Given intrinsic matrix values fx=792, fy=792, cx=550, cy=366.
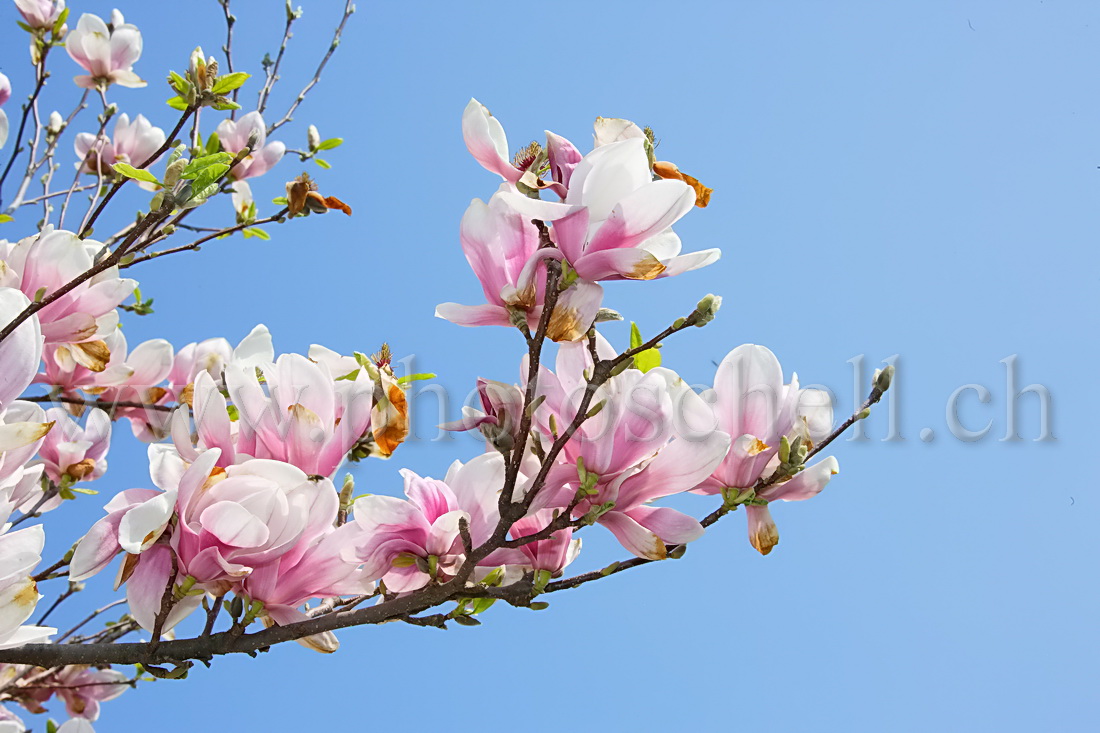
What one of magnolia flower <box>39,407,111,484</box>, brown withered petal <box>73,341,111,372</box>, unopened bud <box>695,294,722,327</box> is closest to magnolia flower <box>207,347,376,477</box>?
unopened bud <box>695,294,722,327</box>

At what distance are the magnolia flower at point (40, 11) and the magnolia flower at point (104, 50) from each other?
0.11 metres

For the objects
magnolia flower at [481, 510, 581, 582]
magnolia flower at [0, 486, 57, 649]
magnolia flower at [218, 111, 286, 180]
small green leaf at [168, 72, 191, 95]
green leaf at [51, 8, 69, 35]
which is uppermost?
green leaf at [51, 8, 69, 35]

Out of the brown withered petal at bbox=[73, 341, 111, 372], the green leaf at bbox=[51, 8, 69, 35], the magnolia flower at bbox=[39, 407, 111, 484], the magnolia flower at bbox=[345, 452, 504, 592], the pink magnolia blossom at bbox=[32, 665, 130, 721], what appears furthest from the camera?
the green leaf at bbox=[51, 8, 69, 35]

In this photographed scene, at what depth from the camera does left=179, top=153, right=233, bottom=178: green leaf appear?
3.05 ft

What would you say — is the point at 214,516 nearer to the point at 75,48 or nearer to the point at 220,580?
the point at 220,580

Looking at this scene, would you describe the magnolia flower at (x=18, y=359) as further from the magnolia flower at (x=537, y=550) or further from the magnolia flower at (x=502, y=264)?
the magnolia flower at (x=537, y=550)

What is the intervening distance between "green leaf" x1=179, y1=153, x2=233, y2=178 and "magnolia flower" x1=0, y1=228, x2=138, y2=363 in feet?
1.37

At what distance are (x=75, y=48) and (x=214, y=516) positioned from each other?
91.4 inches

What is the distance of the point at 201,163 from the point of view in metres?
0.94

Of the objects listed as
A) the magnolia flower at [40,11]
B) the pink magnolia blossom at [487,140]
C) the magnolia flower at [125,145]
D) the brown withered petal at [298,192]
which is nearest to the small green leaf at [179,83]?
the brown withered petal at [298,192]

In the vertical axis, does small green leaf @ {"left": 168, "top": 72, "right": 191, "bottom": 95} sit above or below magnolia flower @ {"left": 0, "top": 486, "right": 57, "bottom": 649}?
above

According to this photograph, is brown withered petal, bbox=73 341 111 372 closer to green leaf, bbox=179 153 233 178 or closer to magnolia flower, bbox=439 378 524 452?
green leaf, bbox=179 153 233 178

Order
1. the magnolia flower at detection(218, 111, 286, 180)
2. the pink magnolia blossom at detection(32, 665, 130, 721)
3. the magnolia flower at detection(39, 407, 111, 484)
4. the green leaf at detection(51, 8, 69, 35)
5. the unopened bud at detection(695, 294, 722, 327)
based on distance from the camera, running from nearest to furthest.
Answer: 1. the unopened bud at detection(695, 294, 722, 327)
2. the magnolia flower at detection(39, 407, 111, 484)
3. the magnolia flower at detection(218, 111, 286, 180)
4. the pink magnolia blossom at detection(32, 665, 130, 721)
5. the green leaf at detection(51, 8, 69, 35)

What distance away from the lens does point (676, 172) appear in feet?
2.98
